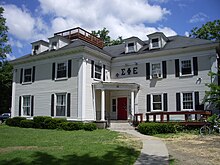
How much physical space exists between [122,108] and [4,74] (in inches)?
1002

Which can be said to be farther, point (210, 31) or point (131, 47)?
point (210, 31)

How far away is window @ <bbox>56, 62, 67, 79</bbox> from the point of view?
1979cm

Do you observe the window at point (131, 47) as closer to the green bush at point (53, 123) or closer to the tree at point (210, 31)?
the green bush at point (53, 123)

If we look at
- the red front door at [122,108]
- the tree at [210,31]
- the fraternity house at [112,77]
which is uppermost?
the tree at [210,31]

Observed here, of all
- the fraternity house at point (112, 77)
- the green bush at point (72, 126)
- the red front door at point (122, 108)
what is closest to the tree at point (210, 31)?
the fraternity house at point (112, 77)

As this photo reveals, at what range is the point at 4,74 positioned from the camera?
1503 inches

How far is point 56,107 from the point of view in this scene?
19.8m

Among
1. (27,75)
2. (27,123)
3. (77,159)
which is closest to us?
(77,159)

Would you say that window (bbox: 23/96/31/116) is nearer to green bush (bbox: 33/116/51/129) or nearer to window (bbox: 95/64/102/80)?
green bush (bbox: 33/116/51/129)

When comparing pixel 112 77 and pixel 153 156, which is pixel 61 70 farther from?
pixel 153 156

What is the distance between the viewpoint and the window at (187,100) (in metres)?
18.2

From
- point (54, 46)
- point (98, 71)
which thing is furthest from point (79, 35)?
point (98, 71)

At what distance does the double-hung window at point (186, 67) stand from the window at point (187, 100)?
1719 millimetres

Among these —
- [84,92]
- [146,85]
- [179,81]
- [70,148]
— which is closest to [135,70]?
[146,85]
